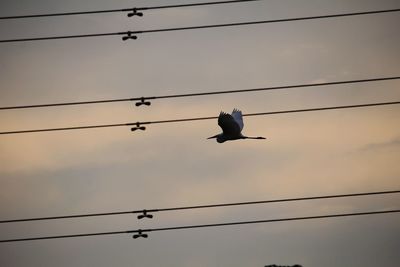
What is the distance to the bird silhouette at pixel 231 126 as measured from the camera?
95.0ft

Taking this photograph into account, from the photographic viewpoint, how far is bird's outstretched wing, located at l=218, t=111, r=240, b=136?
28828mm

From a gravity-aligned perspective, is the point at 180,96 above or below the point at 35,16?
below

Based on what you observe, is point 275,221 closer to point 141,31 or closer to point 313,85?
point 313,85

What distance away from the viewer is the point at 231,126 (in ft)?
97.0

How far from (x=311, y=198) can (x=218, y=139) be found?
26.3 ft

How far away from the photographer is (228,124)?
96.4 feet

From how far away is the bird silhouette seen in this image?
28969 mm

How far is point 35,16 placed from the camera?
76.3 feet

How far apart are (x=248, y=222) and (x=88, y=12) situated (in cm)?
709

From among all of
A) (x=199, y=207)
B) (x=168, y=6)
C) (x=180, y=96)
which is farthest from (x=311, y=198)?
(x=168, y=6)

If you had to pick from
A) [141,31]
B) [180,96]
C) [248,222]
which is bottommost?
[248,222]

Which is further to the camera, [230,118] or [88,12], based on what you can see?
[230,118]

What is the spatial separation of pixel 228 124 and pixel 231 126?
21 cm

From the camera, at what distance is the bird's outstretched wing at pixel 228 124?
94.6ft
